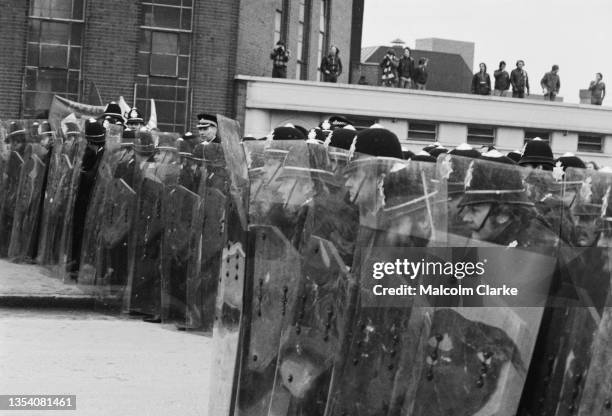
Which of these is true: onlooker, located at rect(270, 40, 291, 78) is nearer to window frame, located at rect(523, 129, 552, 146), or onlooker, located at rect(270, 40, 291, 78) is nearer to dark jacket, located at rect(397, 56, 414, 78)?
dark jacket, located at rect(397, 56, 414, 78)

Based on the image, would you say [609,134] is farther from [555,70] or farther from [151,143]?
[151,143]

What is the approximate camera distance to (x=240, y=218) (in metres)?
6.53

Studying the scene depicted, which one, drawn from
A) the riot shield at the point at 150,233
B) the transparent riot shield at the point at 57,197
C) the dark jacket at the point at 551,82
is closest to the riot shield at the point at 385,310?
the riot shield at the point at 150,233

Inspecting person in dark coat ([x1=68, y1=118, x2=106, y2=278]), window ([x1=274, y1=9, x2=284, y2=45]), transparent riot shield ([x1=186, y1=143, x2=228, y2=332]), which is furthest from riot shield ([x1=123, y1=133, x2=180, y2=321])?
window ([x1=274, y1=9, x2=284, y2=45])

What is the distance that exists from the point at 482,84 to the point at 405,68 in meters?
2.76

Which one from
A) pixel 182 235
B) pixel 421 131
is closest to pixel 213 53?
pixel 421 131

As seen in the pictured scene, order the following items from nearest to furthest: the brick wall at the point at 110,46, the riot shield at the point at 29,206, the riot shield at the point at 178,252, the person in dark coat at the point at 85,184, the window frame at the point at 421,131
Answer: the riot shield at the point at 178,252
the person in dark coat at the point at 85,184
the riot shield at the point at 29,206
the brick wall at the point at 110,46
the window frame at the point at 421,131

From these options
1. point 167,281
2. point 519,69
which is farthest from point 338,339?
point 519,69

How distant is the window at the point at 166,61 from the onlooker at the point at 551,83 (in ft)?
43.6

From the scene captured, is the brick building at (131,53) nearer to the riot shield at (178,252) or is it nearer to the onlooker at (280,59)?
the onlooker at (280,59)

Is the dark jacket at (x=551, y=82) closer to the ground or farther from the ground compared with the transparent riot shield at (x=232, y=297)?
farther from the ground

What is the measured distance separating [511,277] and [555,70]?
31563 millimetres

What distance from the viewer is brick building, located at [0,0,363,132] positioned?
26.0m

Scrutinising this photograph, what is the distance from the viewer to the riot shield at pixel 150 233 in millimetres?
11859
